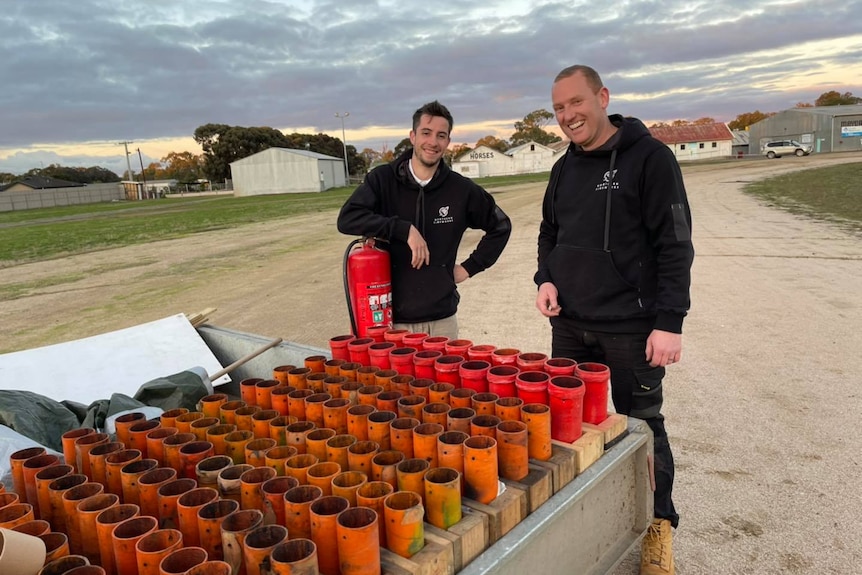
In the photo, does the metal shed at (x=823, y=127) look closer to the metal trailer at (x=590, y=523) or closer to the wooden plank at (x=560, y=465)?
the metal trailer at (x=590, y=523)

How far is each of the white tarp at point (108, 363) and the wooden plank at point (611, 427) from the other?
8.56ft

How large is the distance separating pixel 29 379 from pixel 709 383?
5.32m

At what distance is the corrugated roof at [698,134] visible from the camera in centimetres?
7812

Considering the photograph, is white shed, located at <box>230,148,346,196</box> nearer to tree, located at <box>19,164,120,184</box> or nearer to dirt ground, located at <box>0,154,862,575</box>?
dirt ground, located at <box>0,154,862,575</box>

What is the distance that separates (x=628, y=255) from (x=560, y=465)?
124cm

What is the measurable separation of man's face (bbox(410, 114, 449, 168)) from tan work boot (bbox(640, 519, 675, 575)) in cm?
243

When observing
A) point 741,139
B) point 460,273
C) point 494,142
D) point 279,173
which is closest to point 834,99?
point 741,139

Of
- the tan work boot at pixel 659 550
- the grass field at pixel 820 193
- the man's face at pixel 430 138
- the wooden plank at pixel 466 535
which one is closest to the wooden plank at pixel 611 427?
the wooden plank at pixel 466 535

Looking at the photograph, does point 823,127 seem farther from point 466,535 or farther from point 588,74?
point 466,535

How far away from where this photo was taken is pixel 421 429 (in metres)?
2.10

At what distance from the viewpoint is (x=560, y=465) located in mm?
2080

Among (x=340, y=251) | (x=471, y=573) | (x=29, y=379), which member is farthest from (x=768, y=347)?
(x=340, y=251)

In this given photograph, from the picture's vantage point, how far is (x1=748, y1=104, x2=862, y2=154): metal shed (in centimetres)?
6389

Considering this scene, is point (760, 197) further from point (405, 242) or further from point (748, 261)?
point (405, 242)
